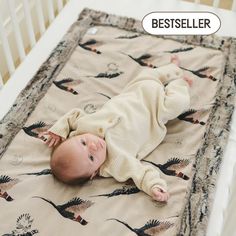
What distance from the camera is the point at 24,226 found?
3.17ft

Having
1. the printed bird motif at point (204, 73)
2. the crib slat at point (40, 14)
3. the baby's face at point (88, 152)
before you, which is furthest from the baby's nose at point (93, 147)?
the crib slat at point (40, 14)

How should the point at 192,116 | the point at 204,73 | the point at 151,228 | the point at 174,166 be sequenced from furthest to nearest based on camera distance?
the point at 204,73 → the point at 192,116 → the point at 174,166 → the point at 151,228

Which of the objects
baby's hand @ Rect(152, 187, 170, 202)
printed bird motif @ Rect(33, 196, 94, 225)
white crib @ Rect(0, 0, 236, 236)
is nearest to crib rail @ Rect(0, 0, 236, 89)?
white crib @ Rect(0, 0, 236, 236)

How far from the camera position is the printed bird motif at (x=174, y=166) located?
105 cm

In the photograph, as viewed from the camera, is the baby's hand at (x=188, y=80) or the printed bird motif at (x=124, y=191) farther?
the baby's hand at (x=188, y=80)

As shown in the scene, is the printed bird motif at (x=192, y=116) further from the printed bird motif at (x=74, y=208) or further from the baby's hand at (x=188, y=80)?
the printed bird motif at (x=74, y=208)

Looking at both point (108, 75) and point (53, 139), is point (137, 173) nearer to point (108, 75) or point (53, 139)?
point (53, 139)

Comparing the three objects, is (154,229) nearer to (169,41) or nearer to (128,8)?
(169,41)

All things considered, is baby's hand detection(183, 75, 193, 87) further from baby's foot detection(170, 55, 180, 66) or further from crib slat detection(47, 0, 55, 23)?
crib slat detection(47, 0, 55, 23)

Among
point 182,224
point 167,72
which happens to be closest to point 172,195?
point 182,224

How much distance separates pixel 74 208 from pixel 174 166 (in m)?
0.27

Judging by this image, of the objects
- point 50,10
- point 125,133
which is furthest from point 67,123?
point 50,10

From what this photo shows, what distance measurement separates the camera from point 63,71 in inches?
51.7

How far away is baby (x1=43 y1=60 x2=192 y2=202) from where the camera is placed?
99 cm
